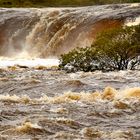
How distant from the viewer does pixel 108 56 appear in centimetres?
2245

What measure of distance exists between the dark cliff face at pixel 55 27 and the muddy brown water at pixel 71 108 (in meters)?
14.8

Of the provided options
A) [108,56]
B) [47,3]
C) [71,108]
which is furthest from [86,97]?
[47,3]

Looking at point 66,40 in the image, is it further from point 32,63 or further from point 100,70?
point 100,70

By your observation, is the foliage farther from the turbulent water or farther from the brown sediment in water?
the brown sediment in water

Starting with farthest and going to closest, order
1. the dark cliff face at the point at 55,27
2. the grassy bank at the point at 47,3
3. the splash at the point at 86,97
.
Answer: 1. the grassy bank at the point at 47,3
2. the dark cliff face at the point at 55,27
3. the splash at the point at 86,97

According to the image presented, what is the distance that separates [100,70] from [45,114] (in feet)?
30.9

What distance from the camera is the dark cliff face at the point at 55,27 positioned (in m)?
35.5

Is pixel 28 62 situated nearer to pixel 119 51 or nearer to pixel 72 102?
pixel 119 51

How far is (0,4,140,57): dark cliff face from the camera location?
35.5 m

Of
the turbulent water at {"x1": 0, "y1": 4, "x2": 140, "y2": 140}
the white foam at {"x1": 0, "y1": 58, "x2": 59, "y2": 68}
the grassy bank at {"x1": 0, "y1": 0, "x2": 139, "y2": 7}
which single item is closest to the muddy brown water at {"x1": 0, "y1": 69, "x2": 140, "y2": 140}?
the turbulent water at {"x1": 0, "y1": 4, "x2": 140, "y2": 140}

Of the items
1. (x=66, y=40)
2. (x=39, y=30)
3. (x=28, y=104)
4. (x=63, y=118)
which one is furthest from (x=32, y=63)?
(x=63, y=118)

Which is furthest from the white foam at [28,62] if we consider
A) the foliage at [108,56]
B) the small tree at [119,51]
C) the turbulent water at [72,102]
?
the small tree at [119,51]

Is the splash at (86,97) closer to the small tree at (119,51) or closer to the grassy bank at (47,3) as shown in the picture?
the small tree at (119,51)

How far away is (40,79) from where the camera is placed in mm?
21109
